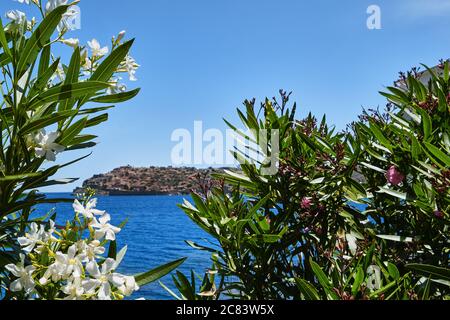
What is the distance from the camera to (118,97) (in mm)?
1149

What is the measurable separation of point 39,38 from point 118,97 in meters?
0.23

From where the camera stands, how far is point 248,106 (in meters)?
1.86

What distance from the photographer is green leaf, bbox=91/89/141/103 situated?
1130 millimetres

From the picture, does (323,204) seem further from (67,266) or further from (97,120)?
(67,266)

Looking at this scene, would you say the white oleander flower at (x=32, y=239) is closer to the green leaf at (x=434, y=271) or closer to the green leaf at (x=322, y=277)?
the green leaf at (x=322, y=277)

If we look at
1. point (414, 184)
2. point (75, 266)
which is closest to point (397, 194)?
point (414, 184)

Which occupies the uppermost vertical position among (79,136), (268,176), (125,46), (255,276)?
(125,46)

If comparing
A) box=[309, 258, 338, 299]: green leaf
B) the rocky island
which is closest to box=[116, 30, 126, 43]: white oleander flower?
box=[309, 258, 338, 299]: green leaf

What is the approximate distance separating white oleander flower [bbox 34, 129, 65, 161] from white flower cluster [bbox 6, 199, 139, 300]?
16 cm

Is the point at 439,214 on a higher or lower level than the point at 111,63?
lower

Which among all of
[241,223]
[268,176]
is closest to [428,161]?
[268,176]

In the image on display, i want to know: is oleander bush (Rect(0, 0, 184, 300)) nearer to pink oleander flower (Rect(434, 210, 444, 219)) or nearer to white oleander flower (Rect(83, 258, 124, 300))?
white oleander flower (Rect(83, 258, 124, 300))
